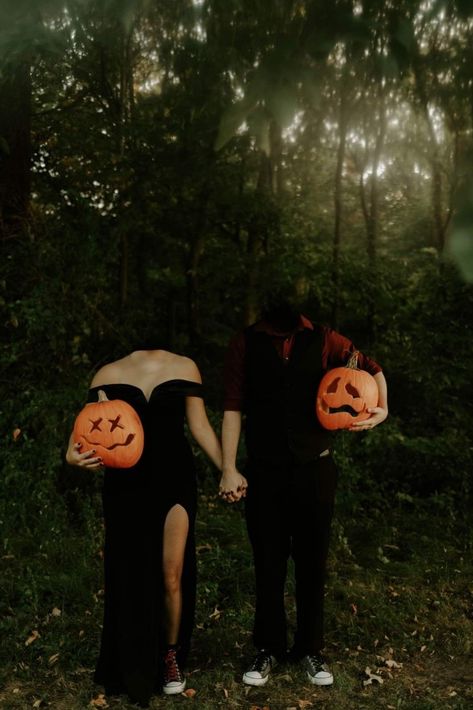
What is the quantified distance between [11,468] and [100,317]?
2.01 metres

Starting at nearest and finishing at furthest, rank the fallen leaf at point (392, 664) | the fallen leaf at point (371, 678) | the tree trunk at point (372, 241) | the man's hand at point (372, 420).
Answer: the man's hand at point (372, 420) < the fallen leaf at point (371, 678) < the fallen leaf at point (392, 664) < the tree trunk at point (372, 241)

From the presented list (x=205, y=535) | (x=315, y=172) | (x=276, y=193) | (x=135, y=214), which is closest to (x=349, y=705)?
(x=205, y=535)

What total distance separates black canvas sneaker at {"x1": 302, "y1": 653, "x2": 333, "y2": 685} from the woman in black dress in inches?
28.7

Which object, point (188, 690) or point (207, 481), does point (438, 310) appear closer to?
point (207, 481)

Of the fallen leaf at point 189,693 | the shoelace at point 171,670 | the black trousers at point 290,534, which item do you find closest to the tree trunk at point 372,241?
the black trousers at point 290,534

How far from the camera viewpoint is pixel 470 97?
1953 mm

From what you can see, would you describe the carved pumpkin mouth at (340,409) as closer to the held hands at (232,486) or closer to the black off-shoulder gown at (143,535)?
the held hands at (232,486)

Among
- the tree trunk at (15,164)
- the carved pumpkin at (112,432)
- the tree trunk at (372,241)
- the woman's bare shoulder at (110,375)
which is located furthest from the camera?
the tree trunk at (372,241)

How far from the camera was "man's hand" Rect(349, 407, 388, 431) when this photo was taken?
3.88 meters

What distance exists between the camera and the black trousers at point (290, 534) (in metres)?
3.92

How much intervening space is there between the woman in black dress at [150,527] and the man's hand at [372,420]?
0.80 m

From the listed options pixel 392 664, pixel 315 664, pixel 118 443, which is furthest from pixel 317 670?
pixel 118 443

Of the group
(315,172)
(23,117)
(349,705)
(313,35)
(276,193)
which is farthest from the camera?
(315,172)

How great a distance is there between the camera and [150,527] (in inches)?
152
